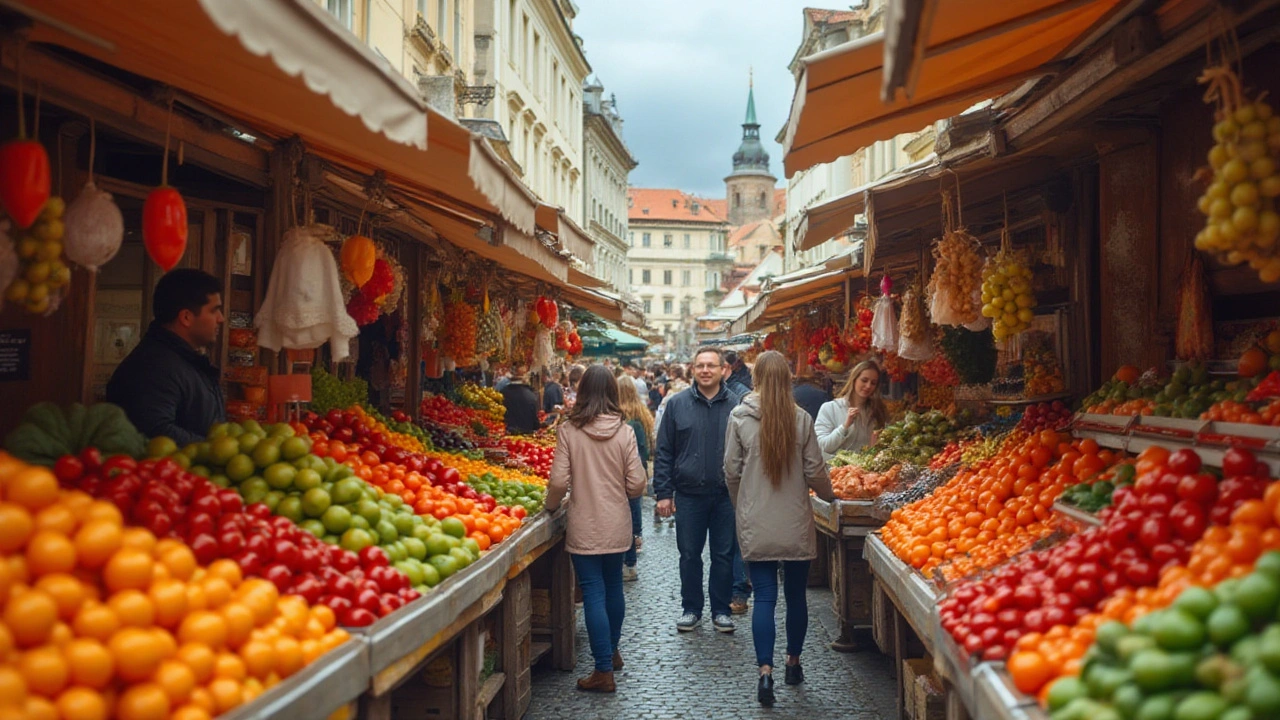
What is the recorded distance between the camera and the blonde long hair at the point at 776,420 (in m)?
6.43

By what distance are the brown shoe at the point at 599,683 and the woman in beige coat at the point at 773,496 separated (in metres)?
0.94

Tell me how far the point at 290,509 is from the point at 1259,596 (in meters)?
3.57

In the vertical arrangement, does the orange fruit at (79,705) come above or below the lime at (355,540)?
below

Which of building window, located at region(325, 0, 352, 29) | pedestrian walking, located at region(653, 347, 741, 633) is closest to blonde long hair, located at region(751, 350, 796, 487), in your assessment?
pedestrian walking, located at region(653, 347, 741, 633)

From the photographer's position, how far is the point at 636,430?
11.9 meters

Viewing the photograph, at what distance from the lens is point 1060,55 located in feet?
15.1

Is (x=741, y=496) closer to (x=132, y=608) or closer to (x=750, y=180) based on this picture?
(x=132, y=608)

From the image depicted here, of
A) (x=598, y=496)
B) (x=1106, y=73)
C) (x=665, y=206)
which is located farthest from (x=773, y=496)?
(x=665, y=206)

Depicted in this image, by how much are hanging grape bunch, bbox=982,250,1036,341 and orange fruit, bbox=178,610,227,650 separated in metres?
4.73

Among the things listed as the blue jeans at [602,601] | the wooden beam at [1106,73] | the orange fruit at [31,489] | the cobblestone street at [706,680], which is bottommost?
the cobblestone street at [706,680]

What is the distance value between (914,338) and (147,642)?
7084mm

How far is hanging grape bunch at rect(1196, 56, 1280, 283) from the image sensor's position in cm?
315

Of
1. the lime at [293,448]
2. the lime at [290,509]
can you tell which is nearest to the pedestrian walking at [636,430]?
the lime at [293,448]

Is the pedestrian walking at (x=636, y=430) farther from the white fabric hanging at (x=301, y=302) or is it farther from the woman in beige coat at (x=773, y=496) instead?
the white fabric hanging at (x=301, y=302)
